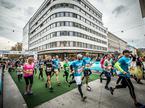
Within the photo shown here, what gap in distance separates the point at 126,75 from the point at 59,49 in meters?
24.5

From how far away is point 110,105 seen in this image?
11.6 ft

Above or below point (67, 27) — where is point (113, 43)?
below

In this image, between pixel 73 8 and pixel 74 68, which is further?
pixel 73 8

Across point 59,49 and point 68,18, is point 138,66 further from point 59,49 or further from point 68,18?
point 68,18

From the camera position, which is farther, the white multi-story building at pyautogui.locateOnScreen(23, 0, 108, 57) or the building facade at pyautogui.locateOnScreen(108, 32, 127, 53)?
the building facade at pyautogui.locateOnScreen(108, 32, 127, 53)

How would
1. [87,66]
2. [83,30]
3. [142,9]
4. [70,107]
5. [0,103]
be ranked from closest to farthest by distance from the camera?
[70,107]
[0,103]
[142,9]
[87,66]
[83,30]

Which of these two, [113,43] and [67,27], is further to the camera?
[113,43]

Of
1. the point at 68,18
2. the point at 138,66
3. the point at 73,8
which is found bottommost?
the point at 138,66

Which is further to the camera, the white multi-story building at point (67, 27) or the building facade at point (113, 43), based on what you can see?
the building facade at point (113, 43)

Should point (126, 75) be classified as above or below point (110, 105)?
above

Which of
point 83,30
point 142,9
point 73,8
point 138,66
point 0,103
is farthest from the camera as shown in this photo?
point 83,30

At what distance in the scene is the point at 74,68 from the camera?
4199 mm

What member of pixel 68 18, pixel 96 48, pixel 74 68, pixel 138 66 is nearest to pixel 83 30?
pixel 68 18

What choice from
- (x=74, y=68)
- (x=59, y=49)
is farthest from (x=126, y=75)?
(x=59, y=49)
